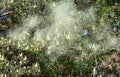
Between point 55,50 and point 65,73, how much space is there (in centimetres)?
278

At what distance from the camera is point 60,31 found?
13164mm

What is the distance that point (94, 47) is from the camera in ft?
43.9

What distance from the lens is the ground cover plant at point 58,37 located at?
43.7ft

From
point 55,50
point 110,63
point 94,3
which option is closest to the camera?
point 55,50

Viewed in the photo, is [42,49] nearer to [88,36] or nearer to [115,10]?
[88,36]

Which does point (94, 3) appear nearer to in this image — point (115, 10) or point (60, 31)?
point (115, 10)

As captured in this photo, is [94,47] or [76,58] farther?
[76,58]

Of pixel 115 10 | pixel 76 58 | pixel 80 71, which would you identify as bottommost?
pixel 80 71

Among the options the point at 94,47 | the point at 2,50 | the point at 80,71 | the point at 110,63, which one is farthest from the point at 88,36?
the point at 2,50

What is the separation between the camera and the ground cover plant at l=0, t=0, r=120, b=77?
1333 centimetres

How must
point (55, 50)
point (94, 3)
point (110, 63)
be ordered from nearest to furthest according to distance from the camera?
point (55, 50) < point (110, 63) < point (94, 3)

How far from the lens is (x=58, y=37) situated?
1298 cm

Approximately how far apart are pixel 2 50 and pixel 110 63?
473cm

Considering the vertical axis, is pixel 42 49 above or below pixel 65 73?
above
